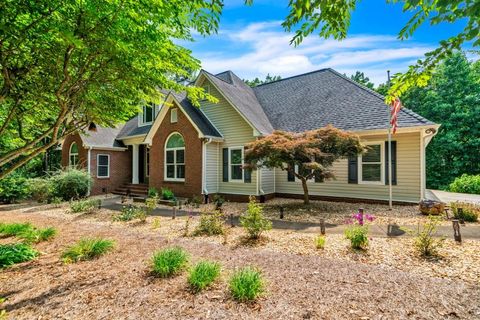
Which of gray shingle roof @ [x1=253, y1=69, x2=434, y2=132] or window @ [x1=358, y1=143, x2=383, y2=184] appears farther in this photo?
gray shingle roof @ [x1=253, y1=69, x2=434, y2=132]

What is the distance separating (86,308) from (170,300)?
3.90 feet

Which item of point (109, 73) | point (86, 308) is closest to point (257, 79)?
point (109, 73)

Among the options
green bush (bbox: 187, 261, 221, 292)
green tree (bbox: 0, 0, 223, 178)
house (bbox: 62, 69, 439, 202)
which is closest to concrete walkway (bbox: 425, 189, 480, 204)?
house (bbox: 62, 69, 439, 202)

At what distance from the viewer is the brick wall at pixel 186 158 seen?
1319 cm

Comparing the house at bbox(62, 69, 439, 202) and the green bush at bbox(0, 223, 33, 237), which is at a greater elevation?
the house at bbox(62, 69, 439, 202)

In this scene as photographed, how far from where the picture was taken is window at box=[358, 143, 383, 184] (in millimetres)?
11281

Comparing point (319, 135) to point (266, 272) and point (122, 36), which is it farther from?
point (122, 36)

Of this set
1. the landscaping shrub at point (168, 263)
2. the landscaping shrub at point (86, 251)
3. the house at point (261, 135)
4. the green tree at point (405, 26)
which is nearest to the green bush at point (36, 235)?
the landscaping shrub at point (86, 251)

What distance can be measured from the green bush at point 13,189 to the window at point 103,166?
12.7 feet

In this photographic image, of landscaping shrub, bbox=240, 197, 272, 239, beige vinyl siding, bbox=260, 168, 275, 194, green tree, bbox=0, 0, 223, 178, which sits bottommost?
landscaping shrub, bbox=240, 197, 272, 239

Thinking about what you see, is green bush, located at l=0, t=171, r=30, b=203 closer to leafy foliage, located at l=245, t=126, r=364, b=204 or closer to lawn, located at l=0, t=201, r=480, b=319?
lawn, located at l=0, t=201, r=480, b=319

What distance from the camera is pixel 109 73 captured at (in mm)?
5223

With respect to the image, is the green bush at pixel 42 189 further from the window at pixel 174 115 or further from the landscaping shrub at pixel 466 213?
the landscaping shrub at pixel 466 213

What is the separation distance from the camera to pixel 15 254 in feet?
17.9
